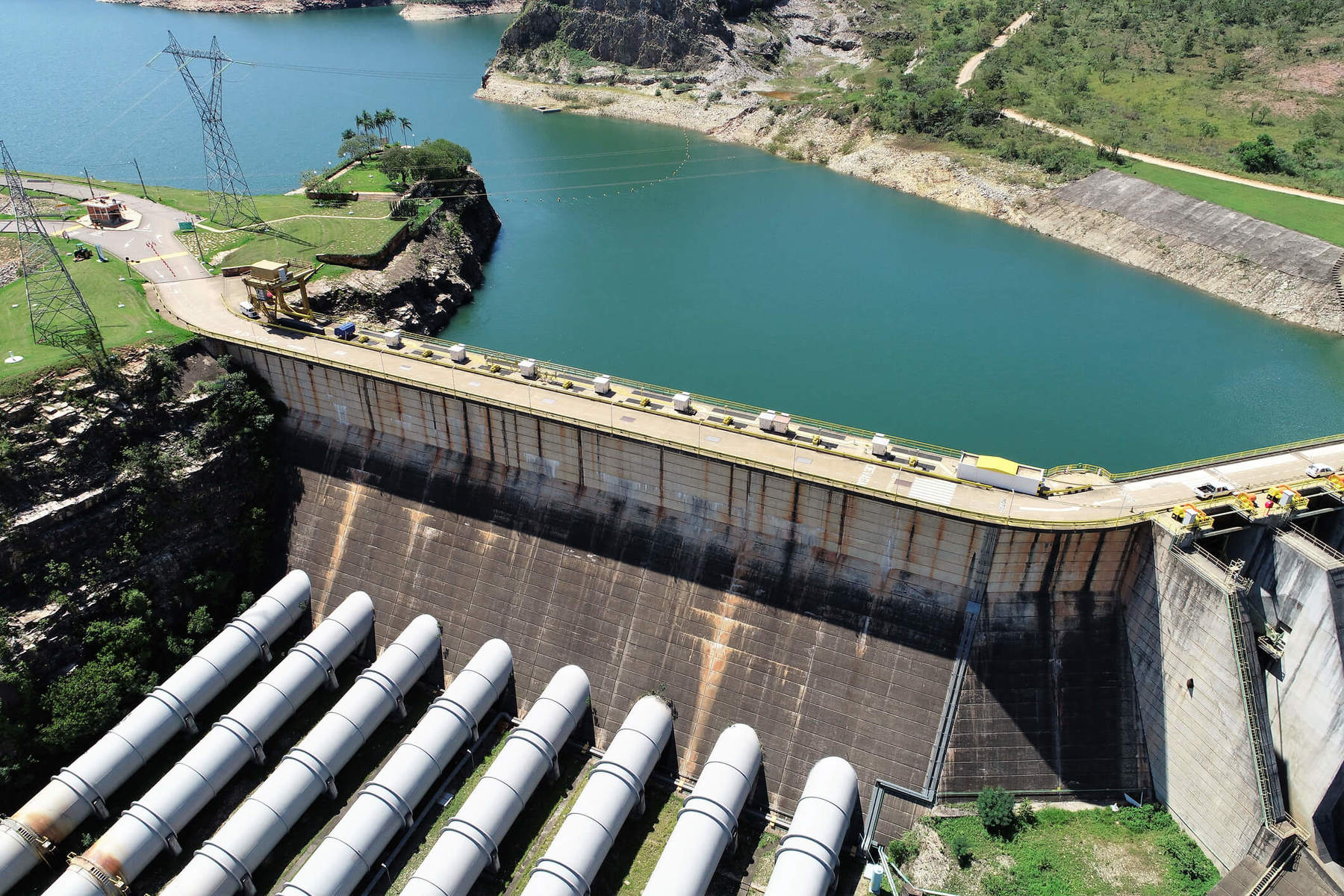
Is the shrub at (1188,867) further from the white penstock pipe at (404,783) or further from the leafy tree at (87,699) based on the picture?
the leafy tree at (87,699)

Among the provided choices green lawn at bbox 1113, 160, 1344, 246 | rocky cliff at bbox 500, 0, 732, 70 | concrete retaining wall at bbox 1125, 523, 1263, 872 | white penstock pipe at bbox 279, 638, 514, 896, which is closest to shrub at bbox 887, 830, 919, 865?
concrete retaining wall at bbox 1125, 523, 1263, 872

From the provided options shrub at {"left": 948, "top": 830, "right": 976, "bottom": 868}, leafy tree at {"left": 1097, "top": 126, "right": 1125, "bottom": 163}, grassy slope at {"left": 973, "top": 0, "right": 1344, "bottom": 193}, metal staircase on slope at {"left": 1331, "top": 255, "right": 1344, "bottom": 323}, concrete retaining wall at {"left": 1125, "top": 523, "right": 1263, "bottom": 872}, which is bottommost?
shrub at {"left": 948, "top": 830, "right": 976, "bottom": 868}

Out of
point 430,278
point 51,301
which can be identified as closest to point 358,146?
point 430,278

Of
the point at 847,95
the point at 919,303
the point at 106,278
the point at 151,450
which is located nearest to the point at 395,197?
the point at 106,278

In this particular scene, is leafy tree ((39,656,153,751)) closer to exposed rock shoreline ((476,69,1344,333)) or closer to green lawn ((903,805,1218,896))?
green lawn ((903,805,1218,896))

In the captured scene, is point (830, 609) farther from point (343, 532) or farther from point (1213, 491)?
point (343, 532)

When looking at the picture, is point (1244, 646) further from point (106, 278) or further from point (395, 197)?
point (395, 197)
